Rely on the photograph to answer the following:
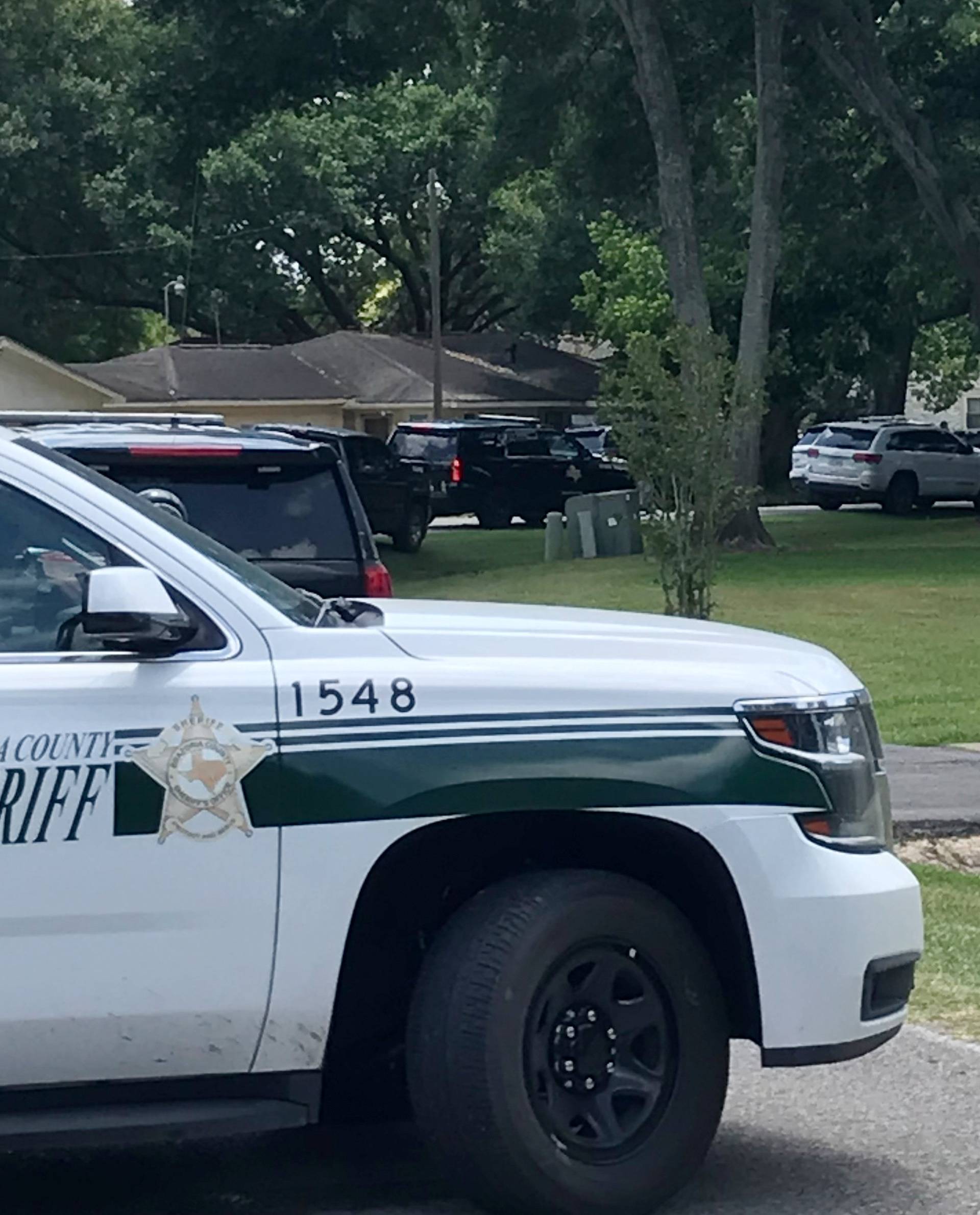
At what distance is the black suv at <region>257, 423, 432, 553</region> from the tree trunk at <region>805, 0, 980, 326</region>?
8.14 m

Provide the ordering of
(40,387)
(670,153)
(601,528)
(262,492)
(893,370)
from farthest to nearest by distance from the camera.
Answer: (40,387), (893,370), (601,528), (670,153), (262,492)

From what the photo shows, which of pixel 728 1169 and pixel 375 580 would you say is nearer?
pixel 728 1169

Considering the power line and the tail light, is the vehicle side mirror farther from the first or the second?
the power line

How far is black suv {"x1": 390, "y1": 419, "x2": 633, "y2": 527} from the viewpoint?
1446 inches

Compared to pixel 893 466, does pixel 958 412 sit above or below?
below

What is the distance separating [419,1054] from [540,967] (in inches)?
14.1

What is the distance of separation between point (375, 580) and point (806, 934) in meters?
4.69

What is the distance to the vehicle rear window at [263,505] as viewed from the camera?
29.7 ft

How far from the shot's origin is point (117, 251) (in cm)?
5394

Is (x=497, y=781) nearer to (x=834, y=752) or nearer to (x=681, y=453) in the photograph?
(x=834, y=752)

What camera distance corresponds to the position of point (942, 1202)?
5.32m

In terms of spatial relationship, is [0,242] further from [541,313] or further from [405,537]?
[405,537]

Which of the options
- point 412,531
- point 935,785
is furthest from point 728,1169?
point 412,531

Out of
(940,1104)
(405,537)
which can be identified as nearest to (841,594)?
(405,537)
